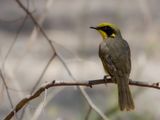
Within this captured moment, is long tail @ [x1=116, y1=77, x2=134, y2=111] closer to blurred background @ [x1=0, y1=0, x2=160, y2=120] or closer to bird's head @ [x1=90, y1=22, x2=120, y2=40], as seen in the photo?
bird's head @ [x1=90, y1=22, x2=120, y2=40]

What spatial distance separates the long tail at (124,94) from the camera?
4.06 m

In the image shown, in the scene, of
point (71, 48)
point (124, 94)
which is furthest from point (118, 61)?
point (71, 48)

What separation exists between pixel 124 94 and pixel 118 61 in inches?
8.2

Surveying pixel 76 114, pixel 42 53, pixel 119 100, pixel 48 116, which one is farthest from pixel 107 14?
pixel 119 100

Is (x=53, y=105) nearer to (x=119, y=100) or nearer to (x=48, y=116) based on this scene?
(x=48, y=116)

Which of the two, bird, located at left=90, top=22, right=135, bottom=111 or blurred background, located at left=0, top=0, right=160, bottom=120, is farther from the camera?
blurred background, located at left=0, top=0, right=160, bottom=120

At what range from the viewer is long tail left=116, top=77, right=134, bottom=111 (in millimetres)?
4062

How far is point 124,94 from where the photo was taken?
164 inches

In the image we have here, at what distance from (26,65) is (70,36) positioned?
0.99 metres

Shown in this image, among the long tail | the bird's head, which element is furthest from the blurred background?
the long tail

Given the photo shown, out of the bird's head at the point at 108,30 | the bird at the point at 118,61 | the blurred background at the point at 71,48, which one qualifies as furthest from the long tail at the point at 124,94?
the blurred background at the point at 71,48

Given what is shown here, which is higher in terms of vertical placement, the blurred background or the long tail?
the long tail

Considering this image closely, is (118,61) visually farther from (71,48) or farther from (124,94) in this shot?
(71,48)

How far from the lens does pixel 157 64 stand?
8086 millimetres
